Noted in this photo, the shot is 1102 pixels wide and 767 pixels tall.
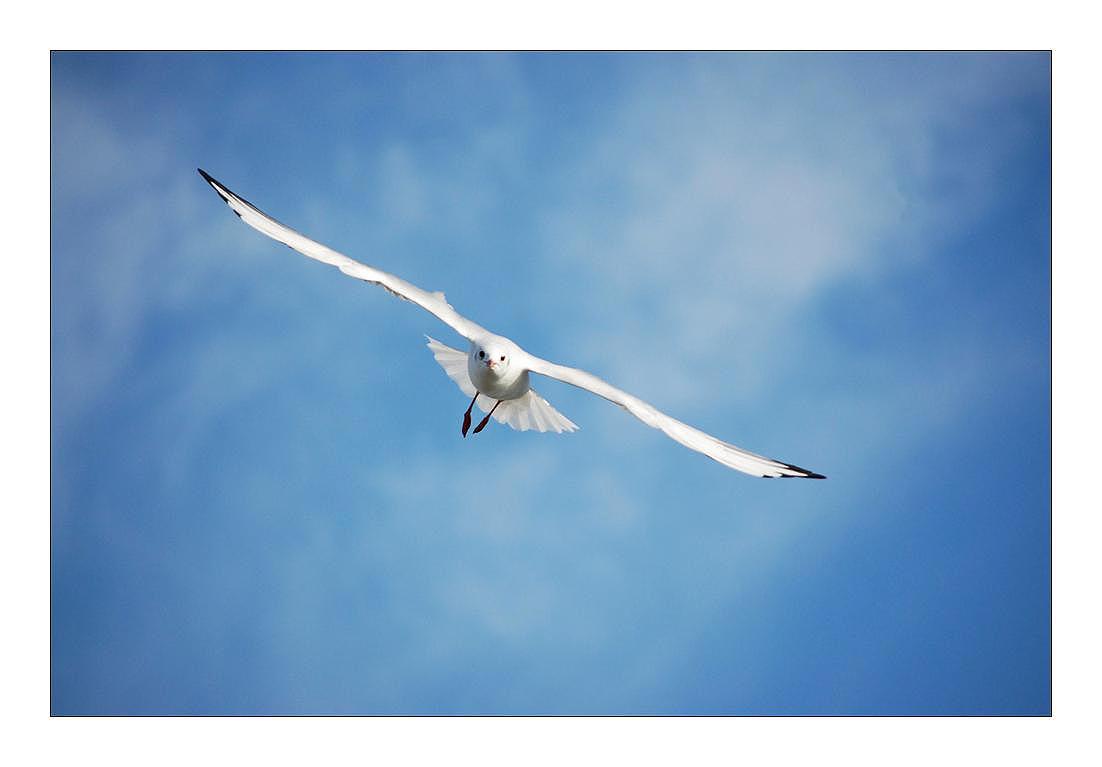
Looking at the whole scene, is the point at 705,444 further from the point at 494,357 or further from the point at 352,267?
the point at 352,267

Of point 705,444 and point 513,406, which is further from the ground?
point 513,406

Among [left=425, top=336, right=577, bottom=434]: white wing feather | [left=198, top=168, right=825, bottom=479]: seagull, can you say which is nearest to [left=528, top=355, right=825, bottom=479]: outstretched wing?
[left=198, top=168, right=825, bottom=479]: seagull

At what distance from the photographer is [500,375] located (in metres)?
6.38

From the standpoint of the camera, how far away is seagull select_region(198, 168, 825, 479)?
5.88 meters

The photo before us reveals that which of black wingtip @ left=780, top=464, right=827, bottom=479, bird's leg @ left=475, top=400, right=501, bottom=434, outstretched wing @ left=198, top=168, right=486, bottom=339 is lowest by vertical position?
black wingtip @ left=780, top=464, right=827, bottom=479

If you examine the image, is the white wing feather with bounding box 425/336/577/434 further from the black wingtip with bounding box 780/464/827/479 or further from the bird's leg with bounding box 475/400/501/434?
the black wingtip with bounding box 780/464/827/479

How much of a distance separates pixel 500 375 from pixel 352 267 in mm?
1076

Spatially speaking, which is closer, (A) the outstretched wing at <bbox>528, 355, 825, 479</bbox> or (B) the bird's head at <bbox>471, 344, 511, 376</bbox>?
(A) the outstretched wing at <bbox>528, 355, 825, 479</bbox>

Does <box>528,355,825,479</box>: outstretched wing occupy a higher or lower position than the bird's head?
lower

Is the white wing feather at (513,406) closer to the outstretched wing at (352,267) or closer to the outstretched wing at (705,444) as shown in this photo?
the outstretched wing at (352,267)

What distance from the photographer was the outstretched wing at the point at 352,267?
6477 mm

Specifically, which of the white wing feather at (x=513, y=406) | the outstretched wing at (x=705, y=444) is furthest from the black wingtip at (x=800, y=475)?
the white wing feather at (x=513, y=406)

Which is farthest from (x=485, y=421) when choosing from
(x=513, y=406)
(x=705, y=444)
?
(x=705, y=444)
